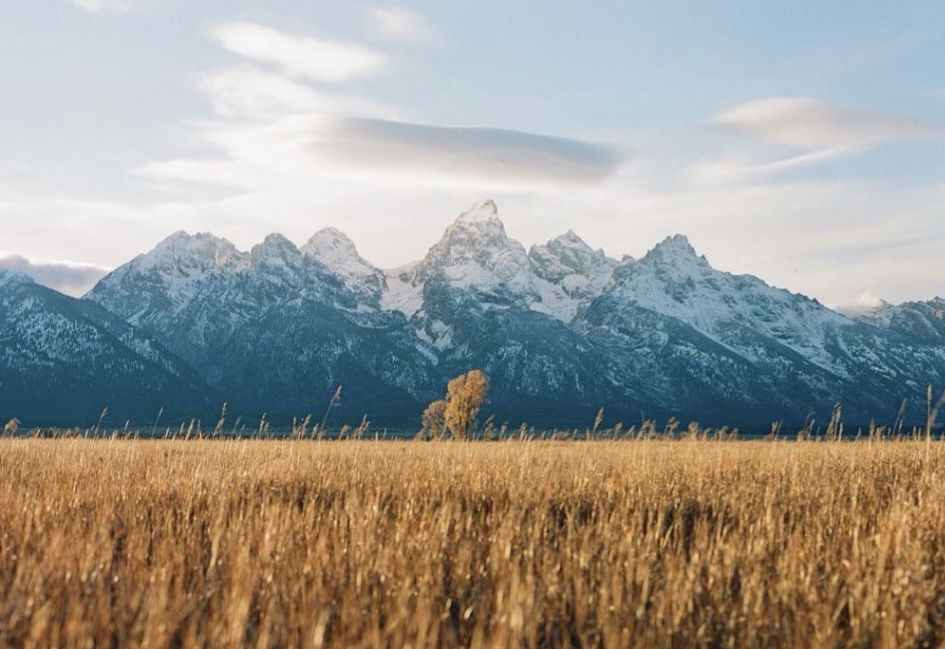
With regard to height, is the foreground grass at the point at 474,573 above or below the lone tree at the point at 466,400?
above

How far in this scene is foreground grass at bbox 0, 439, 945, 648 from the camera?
644 cm

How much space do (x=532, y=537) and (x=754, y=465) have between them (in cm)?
794

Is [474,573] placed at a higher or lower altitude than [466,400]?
higher

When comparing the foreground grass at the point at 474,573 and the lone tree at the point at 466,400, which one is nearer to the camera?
the foreground grass at the point at 474,573

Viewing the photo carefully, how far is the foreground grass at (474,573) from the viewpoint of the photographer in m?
6.44

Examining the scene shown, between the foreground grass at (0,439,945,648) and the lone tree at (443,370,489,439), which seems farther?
the lone tree at (443,370,489,439)

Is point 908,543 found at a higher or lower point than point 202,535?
higher

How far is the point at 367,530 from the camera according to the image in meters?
8.84

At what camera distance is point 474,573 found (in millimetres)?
7832

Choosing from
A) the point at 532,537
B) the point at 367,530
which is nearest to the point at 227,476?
the point at 367,530

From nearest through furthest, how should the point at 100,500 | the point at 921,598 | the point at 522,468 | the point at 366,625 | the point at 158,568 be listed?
the point at 366,625
the point at 921,598
the point at 158,568
the point at 100,500
the point at 522,468

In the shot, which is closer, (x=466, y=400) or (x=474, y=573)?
(x=474, y=573)

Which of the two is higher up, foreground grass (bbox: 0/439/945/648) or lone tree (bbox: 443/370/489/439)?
foreground grass (bbox: 0/439/945/648)

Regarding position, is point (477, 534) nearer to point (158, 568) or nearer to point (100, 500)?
point (158, 568)
